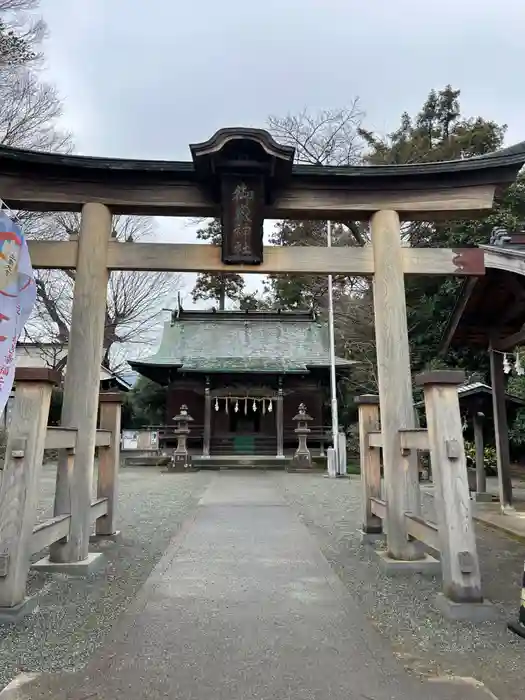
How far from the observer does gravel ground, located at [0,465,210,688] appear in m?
2.63

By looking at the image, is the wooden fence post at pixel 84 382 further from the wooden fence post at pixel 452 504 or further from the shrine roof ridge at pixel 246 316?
the shrine roof ridge at pixel 246 316

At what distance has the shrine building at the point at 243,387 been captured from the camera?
18484 millimetres

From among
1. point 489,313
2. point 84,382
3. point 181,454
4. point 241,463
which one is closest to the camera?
point 84,382

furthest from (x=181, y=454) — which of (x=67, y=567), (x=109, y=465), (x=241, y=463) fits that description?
(x=67, y=567)

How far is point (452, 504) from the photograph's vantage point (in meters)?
3.34

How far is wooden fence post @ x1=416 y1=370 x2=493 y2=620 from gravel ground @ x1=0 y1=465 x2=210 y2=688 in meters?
2.23

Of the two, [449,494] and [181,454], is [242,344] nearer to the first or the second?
[181,454]

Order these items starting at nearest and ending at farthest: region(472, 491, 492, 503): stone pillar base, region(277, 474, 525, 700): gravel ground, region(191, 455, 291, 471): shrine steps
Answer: region(277, 474, 525, 700): gravel ground, region(472, 491, 492, 503): stone pillar base, region(191, 455, 291, 471): shrine steps

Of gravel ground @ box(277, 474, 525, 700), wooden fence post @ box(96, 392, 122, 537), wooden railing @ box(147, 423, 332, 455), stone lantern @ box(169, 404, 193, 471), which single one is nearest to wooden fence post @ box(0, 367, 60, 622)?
wooden fence post @ box(96, 392, 122, 537)

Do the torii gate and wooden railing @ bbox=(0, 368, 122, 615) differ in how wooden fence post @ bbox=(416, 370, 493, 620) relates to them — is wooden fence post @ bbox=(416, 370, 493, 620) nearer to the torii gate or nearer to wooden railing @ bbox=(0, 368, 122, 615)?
the torii gate

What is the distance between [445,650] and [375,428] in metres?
2.79

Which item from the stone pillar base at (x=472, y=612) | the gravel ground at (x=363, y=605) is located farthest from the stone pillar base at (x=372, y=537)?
the stone pillar base at (x=472, y=612)

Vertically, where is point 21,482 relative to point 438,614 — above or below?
above

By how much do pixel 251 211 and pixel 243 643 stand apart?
148 inches
